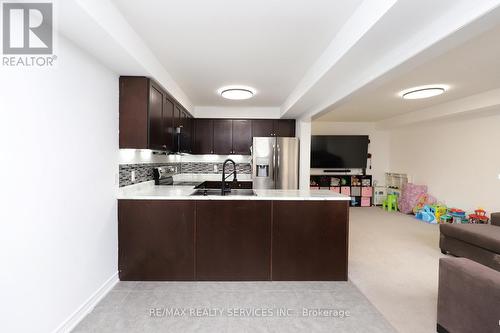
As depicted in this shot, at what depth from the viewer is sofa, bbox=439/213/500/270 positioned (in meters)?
2.81

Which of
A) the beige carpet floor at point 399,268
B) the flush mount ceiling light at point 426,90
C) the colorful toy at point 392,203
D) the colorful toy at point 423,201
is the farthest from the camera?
the colorful toy at point 392,203

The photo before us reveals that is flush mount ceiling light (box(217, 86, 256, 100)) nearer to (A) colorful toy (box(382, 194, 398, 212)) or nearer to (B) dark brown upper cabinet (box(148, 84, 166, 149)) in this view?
(B) dark brown upper cabinet (box(148, 84, 166, 149))

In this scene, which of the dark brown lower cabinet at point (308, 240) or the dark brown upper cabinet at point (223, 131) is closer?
the dark brown lower cabinet at point (308, 240)

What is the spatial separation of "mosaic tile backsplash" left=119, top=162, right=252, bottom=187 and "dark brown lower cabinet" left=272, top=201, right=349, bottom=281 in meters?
1.66

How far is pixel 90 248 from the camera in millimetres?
2092

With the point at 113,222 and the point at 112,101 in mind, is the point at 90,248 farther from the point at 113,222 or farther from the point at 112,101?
the point at 112,101

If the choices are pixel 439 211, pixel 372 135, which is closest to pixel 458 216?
pixel 439 211

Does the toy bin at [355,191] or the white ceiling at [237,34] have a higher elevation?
the white ceiling at [237,34]

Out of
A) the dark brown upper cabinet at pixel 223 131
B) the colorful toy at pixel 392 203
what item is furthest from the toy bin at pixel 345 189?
the dark brown upper cabinet at pixel 223 131

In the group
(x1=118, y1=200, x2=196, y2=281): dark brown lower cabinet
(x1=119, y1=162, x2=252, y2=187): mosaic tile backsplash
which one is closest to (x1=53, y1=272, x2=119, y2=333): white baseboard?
(x1=118, y1=200, x2=196, y2=281): dark brown lower cabinet

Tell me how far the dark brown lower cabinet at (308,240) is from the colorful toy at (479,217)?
348cm

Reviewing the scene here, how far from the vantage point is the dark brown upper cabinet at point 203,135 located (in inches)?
200

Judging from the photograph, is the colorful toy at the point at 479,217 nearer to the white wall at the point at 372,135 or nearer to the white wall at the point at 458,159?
the white wall at the point at 458,159

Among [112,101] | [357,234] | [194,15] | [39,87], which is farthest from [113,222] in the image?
[357,234]
